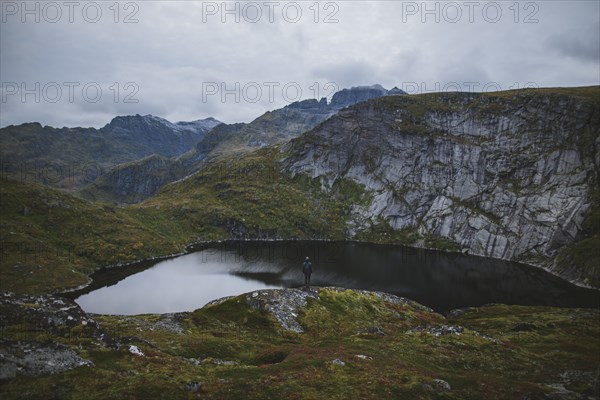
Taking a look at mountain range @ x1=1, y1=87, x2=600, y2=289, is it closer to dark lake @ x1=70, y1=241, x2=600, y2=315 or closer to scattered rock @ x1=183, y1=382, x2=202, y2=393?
dark lake @ x1=70, y1=241, x2=600, y2=315

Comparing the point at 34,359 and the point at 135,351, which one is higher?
the point at 34,359

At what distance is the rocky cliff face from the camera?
138 metres

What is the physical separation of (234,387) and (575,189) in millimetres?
164006

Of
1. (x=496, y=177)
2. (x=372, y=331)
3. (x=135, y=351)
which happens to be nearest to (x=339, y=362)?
(x=135, y=351)

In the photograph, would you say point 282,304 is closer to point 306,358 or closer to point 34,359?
point 306,358

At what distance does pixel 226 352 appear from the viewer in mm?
30859

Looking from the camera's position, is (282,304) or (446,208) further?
(446,208)

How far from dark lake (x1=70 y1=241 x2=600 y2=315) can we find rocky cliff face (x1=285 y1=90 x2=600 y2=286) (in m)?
19.5

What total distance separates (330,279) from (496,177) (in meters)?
114

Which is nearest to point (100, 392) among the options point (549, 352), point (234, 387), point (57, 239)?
point (234, 387)

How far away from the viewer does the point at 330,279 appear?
317 feet

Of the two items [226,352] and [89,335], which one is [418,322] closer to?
[226,352]

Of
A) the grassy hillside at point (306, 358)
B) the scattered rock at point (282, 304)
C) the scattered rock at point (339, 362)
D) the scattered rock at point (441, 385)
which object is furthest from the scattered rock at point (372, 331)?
the scattered rock at point (441, 385)

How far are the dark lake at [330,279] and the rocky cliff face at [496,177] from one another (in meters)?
19.5
